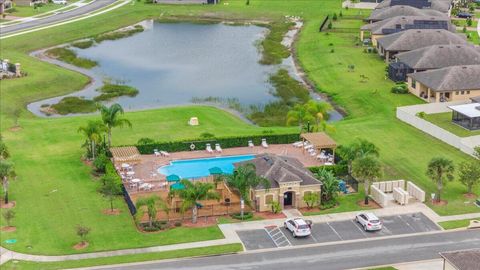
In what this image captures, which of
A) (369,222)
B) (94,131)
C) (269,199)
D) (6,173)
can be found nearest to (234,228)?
(269,199)

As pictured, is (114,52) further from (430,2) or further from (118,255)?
(118,255)

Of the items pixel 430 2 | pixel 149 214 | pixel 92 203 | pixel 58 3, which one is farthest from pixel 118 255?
pixel 58 3

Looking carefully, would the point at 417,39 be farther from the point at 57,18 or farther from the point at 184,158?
the point at 57,18

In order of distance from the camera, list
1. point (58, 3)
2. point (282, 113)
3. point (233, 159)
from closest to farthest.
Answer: point (233, 159) < point (282, 113) < point (58, 3)

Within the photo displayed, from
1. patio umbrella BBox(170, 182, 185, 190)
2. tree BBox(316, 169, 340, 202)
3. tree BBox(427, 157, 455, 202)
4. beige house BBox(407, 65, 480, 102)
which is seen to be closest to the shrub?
patio umbrella BBox(170, 182, 185, 190)

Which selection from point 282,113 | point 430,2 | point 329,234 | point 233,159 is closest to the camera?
point 329,234

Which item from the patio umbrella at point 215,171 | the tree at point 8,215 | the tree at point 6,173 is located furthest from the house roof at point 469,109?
the tree at point 8,215

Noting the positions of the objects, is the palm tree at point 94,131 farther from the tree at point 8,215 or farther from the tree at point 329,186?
the tree at point 329,186
